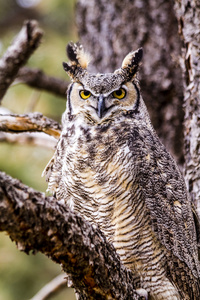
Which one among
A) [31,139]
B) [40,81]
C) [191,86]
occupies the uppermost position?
[40,81]

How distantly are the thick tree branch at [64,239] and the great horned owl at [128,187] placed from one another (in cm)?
33

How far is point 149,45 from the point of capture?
284 centimetres

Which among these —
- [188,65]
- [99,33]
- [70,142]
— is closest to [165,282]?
[70,142]

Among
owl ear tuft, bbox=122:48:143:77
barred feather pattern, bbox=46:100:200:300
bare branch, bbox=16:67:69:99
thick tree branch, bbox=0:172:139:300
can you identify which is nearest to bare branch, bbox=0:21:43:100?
bare branch, bbox=16:67:69:99

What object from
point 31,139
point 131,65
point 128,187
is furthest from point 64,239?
point 31,139

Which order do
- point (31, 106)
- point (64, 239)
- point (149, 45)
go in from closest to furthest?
point (64, 239) → point (149, 45) → point (31, 106)

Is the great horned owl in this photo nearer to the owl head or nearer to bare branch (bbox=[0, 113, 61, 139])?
the owl head

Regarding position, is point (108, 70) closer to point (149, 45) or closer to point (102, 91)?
point (149, 45)

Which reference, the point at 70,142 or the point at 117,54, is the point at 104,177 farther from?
the point at 117,54

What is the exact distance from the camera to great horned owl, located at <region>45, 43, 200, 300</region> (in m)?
1.69

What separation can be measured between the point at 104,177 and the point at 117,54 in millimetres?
1454

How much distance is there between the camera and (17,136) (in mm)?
2684

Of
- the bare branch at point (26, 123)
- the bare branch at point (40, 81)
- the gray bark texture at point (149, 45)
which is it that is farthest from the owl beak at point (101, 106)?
the bare branch at point (40, 81)

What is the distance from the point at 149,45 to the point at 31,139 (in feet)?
3.59
